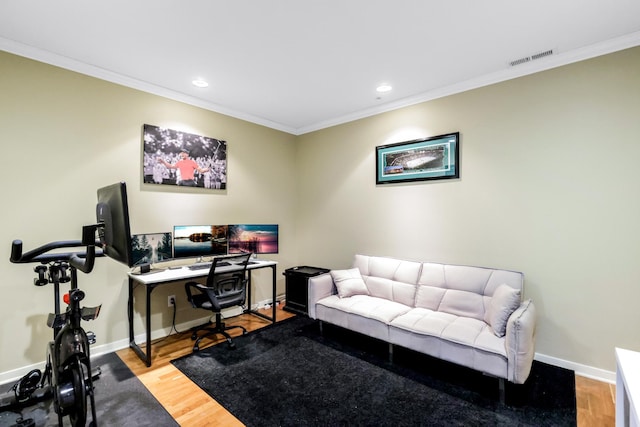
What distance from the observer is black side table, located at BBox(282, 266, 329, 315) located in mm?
4160

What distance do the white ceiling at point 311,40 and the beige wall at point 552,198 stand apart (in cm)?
28

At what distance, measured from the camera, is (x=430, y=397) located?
2334mm

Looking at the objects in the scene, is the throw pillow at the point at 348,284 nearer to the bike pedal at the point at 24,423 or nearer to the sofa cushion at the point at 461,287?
the sofa cushion at the point at 461,287

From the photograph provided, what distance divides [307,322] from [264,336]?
2.18 ft

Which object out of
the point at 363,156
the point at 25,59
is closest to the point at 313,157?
the point at 363,156

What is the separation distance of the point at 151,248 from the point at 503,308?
3.46 m

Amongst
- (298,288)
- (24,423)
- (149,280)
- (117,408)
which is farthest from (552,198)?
(24,423)

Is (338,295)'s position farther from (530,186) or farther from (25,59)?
(25,59)

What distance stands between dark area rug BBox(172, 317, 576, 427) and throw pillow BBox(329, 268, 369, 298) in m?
0.58

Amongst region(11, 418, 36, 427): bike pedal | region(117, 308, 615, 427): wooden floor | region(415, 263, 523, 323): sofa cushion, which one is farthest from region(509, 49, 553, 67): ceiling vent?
region(11, 418, 36, 427): bike pedal

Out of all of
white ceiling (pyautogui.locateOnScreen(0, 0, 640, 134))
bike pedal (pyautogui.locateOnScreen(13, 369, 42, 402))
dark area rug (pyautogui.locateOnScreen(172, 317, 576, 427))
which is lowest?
dark area rug (pyautogui.locateOnScreen(172, 317, 576, 427))

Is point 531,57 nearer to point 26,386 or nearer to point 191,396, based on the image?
point 191,396

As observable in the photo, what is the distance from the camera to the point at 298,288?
425cm

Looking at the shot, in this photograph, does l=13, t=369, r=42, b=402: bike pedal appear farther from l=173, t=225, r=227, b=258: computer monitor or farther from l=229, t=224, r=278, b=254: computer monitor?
l=229, t=224, r=278, b=254: computer monitor
